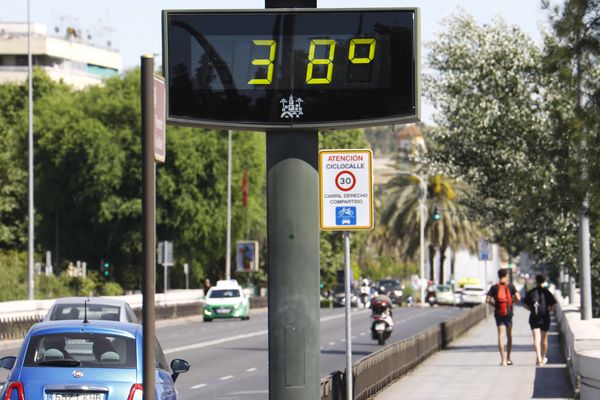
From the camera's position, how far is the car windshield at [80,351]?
13.4 metres

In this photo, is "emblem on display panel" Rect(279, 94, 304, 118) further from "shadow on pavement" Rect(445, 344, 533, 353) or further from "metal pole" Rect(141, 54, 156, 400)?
"shadow on pavement" Rect(445, 344, 533, 353)

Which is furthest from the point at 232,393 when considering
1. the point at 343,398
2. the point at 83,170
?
the point at 83,170

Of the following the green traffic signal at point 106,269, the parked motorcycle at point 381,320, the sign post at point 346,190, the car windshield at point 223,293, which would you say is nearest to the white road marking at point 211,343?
the parked motorcycle at point 381,320

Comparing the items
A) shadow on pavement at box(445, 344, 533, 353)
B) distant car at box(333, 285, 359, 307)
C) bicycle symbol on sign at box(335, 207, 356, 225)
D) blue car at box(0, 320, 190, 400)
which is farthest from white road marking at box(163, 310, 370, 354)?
distant car at box(333, 285, 359, 307)

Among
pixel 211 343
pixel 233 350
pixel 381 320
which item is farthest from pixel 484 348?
pixel 211 343

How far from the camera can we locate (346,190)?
15.2m

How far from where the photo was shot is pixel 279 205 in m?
11.8

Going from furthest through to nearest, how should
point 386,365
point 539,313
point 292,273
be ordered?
point 539,313, point 386,365, point 292,273

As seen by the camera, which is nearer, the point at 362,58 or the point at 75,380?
the point at 362,58

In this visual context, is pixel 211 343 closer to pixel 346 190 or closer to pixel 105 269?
pixel 346 190

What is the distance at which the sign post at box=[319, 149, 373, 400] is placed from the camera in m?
15.1

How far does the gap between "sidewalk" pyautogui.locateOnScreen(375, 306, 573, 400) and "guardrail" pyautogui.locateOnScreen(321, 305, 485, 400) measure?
182 millimetres

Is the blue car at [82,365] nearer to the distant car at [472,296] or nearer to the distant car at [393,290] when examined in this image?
the distant car at [393,290]

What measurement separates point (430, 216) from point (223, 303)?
111 feet
